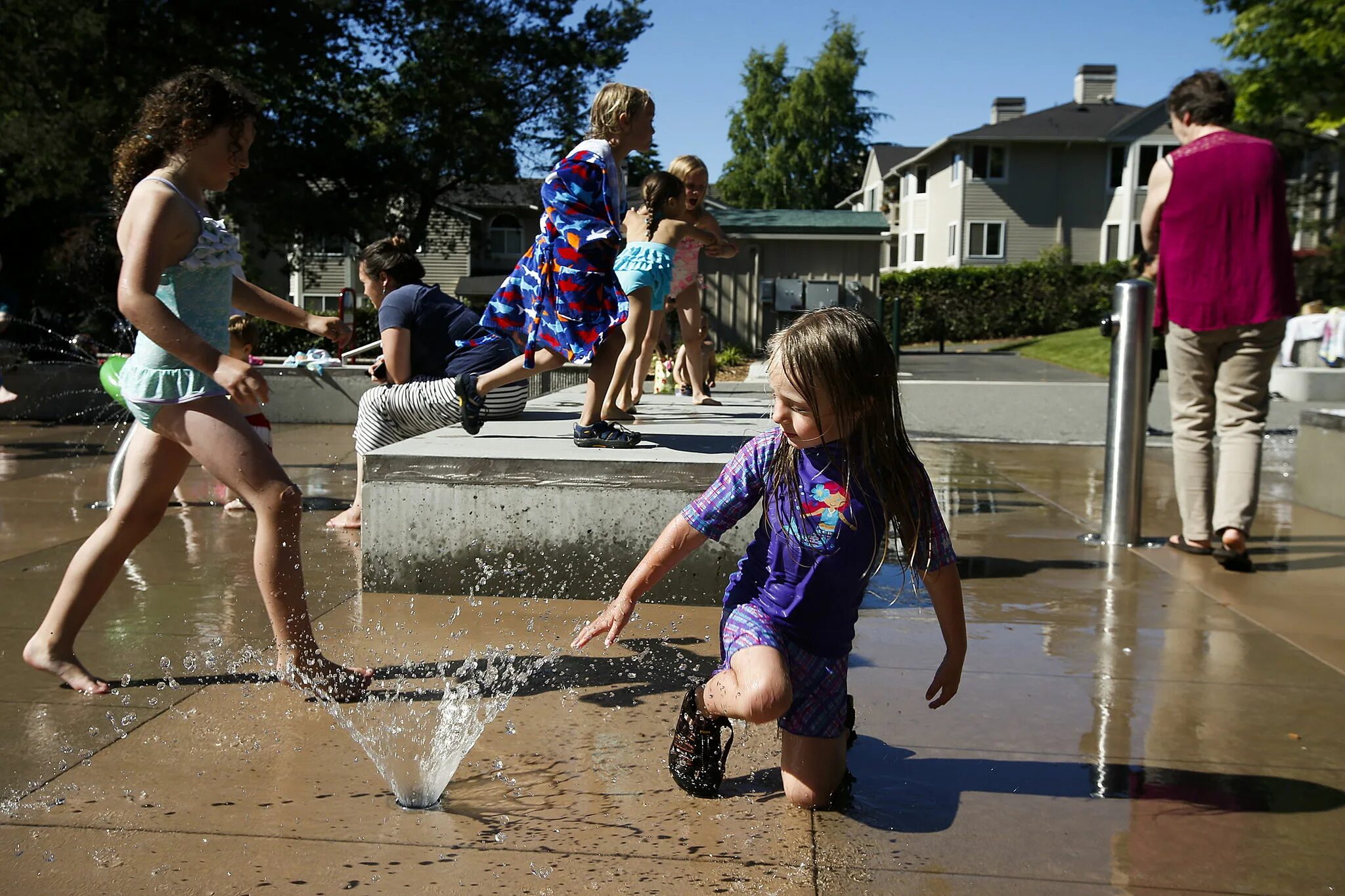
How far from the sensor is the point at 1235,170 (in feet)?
18.6

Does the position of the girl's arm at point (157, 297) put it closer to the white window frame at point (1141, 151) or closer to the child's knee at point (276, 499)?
the child's knee at point (276, 499)

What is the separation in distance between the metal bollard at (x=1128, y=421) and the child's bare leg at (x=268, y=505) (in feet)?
14.2

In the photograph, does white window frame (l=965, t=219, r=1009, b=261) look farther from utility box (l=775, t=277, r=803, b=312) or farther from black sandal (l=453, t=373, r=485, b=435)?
black sandal (l=453, t=373, r=485, b=435)

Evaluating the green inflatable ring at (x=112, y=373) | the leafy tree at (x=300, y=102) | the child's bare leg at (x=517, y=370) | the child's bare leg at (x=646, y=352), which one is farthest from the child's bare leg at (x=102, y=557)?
the leafy tree at (x=300, y=102)

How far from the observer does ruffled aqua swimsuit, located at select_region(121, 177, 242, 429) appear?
3480mm

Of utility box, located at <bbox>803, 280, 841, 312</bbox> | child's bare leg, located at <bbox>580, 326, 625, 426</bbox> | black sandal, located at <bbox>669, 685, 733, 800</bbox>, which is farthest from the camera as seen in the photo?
utility box, located at <bbox>803, 280, 841, 312</bbox>

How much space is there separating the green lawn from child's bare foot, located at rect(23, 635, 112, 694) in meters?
17.4

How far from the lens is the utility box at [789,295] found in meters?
19.0

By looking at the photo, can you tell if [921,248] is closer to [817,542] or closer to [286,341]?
[286,341]

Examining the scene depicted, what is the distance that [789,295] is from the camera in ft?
62.8

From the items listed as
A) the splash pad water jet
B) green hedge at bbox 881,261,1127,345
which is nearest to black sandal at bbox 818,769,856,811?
the splash pad water jet

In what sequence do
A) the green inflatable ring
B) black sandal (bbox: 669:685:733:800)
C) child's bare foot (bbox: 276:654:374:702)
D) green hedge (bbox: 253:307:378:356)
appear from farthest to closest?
green hedge (bbox: 253:307:378:356) → the green inflatable ring → child's bare foot (bbox: 276:654:374:702) → black sandal (bbox: 669:685:733:800)

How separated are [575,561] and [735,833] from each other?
2.24 metres

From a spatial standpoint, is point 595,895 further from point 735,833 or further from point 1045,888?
point 1045,888
